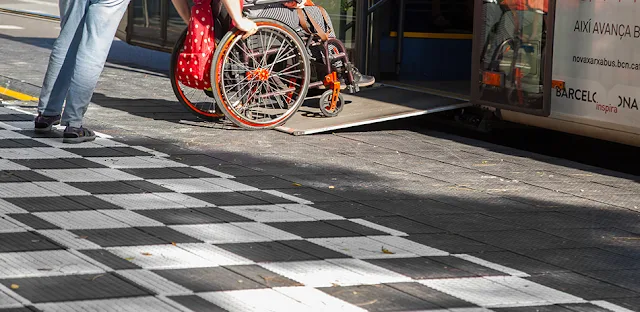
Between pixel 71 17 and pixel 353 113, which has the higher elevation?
pixel 71 17

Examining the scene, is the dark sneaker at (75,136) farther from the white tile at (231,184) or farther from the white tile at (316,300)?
the white tile at (316,300)

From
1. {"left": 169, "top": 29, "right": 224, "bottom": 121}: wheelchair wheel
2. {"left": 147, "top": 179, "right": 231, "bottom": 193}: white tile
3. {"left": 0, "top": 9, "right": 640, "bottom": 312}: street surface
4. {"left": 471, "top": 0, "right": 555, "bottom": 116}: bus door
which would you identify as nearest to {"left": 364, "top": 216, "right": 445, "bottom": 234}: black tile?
{"left": 0, "top": 9, "right": 640, "bottom": 312}: street surface

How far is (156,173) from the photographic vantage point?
23.6ft

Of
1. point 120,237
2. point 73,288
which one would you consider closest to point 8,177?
point 120,237

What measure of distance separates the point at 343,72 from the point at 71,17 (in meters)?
2.56

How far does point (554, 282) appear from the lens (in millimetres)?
5055

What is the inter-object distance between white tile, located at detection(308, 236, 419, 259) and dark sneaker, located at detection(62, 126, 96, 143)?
3.07 m

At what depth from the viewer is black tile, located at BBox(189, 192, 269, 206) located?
21.0ft

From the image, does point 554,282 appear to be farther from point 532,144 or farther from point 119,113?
point 119,113

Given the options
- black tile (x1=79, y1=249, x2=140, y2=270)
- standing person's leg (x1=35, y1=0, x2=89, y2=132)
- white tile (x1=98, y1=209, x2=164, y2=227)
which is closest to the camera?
black tile (x1=79, y1=249, x2=140, y2=270)

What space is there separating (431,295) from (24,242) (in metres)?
1.80

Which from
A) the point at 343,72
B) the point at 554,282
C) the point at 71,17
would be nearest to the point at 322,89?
the point at 343,72

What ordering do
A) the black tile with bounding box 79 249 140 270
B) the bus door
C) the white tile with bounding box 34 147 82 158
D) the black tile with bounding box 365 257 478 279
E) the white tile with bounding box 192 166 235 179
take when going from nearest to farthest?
the black tile with bounding box 79 249 140 270
the black tile with bounding box 365 257 478 279
the white tile with bounding box 192 166 235 179
the white tile with bounding box 34 147 82 158
the bus door

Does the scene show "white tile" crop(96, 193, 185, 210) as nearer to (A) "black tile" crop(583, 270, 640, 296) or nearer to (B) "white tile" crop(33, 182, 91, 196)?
(B) "white tile" crop(33, 182, 91, 196)
